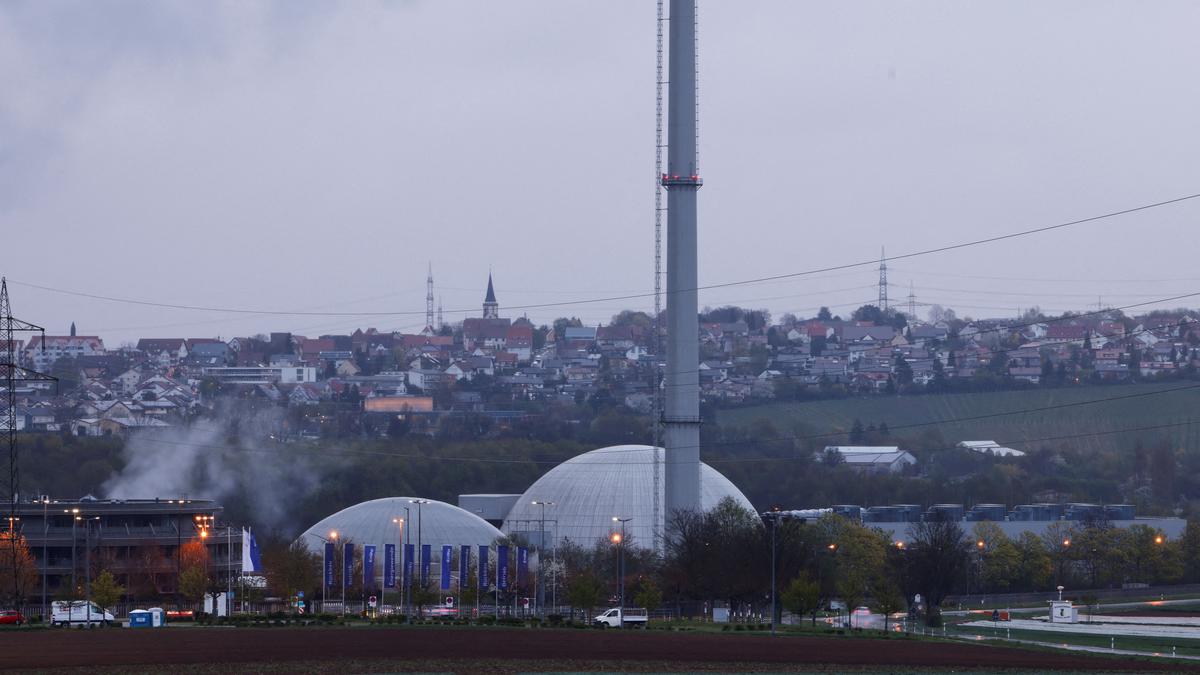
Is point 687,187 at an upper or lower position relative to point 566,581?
upper

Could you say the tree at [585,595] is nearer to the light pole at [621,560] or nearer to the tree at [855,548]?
the light pole at [621,560]

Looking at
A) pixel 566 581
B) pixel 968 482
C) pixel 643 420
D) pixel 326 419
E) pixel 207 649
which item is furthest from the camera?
pixel 326 419

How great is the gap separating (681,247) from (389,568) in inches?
938

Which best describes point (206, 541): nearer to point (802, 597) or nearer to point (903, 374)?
point (802, 597)

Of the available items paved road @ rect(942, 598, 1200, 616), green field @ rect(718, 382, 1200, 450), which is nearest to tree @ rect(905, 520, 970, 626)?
paved road @ rect(942, 598, 1200, 616)

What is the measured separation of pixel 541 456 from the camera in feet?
433

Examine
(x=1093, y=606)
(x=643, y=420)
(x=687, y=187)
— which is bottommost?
(x=1093, y=606)

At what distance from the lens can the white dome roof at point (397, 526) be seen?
309 feet

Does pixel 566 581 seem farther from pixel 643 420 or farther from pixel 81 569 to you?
pixel 643 420

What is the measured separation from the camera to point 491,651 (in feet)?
133

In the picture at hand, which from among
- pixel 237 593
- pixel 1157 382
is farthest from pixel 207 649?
pixel 1157 382

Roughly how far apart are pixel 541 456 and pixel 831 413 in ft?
162

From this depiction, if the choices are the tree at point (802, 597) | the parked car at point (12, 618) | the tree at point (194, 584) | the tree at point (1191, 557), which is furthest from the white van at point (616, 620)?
the tree at point (1191, 557)

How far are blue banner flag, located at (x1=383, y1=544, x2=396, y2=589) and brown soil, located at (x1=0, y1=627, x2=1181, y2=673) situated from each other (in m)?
32.3
